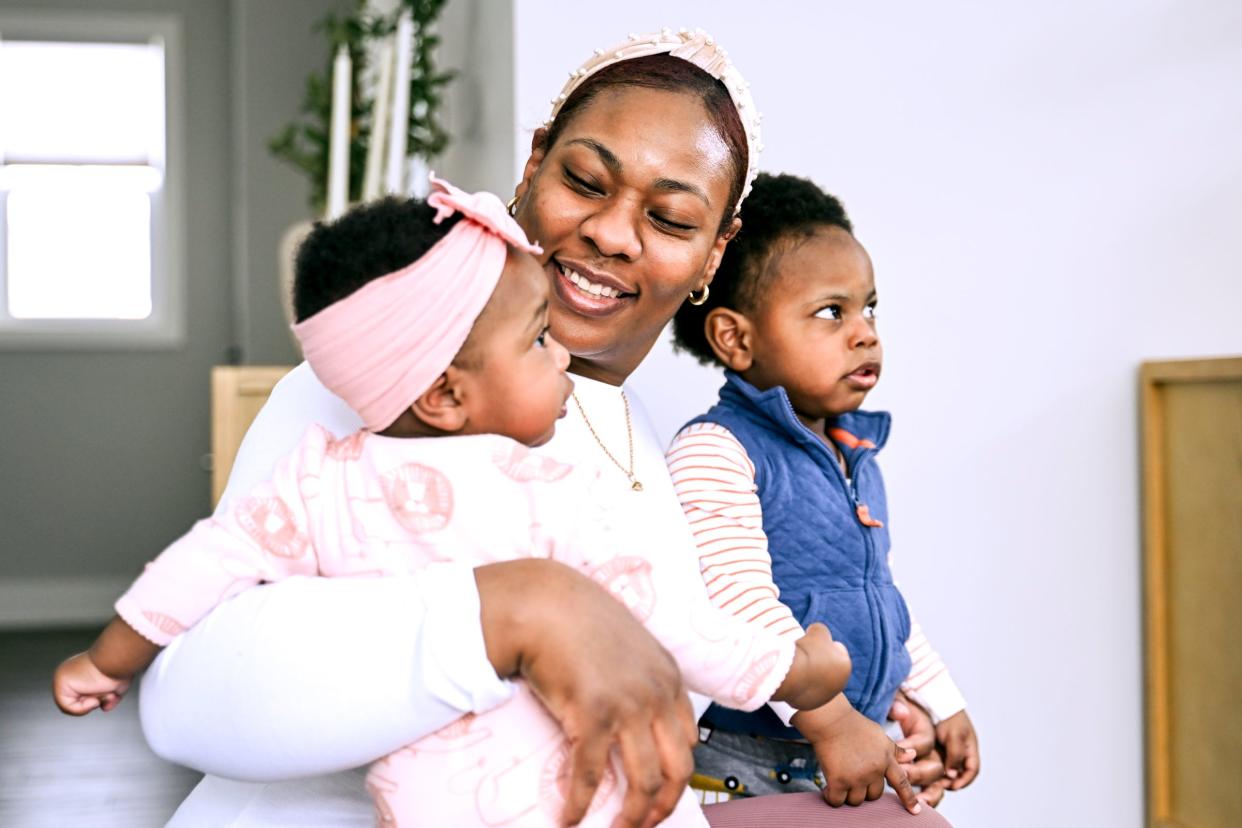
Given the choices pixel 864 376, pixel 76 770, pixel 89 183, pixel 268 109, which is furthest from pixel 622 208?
pixel 89 183

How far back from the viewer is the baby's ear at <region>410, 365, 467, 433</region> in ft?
3.19

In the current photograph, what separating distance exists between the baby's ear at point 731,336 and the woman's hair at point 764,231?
0.05 feet

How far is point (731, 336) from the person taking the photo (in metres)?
1.49

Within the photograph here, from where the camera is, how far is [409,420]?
0.99 m

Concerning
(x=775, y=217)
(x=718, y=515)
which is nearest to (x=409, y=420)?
(x=718, y=515)

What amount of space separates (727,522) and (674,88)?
0.44 m

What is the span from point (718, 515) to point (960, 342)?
3.01 ft

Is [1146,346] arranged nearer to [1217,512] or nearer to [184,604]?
[1217,512]

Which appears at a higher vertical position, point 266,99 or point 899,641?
point 266,99

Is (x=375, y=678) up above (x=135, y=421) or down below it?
below

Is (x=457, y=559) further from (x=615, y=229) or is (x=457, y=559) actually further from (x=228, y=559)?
(x=615, y=229)

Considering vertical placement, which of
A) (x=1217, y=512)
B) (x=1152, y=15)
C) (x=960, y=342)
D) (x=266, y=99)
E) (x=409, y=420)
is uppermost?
(x=266, y=99)

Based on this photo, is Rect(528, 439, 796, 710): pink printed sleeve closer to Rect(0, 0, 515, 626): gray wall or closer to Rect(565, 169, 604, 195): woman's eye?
Rect(565, 169, 604, 195): woman's eye

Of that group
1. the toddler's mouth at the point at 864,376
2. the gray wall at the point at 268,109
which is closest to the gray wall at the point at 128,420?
the gray wall at the point at 268,109
